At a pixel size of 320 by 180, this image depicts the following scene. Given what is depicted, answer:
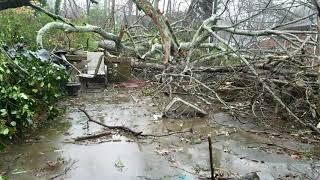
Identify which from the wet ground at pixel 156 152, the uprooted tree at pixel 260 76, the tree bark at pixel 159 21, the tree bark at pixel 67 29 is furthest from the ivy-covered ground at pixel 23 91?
the uprooted tree at pixel 260 76

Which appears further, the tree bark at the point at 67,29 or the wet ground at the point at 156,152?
the tree bark at the point at 67,29

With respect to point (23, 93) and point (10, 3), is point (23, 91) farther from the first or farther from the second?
point (10, 3)

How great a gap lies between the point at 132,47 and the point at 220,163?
7656 mm

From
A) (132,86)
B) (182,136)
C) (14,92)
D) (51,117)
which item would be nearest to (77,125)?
(51,117)

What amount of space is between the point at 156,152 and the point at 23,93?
183 centimetres

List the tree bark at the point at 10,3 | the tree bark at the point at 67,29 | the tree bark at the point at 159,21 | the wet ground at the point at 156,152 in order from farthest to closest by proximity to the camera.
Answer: the tree bark at the point at 67,29 → the tree bark at the point at 159,21 → the tree bark at the point at 10,3 → the wet ground at the point at 156,152

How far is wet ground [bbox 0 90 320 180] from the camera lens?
13.8 feet

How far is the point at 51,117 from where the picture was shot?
609 centimetres

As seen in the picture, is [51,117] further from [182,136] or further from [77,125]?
[182,136]

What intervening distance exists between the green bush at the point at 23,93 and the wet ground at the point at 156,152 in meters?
0.27

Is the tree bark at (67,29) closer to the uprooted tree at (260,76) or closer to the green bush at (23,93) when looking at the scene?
the uprooted tree at (260,76)

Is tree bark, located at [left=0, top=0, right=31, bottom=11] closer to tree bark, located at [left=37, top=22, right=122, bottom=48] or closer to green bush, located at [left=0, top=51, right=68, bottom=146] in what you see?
green bush, located at [left=0, top=51, right=68, bottom=146]

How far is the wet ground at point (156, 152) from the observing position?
421 cm

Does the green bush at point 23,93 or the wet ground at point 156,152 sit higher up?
the green bush at point 23,93
